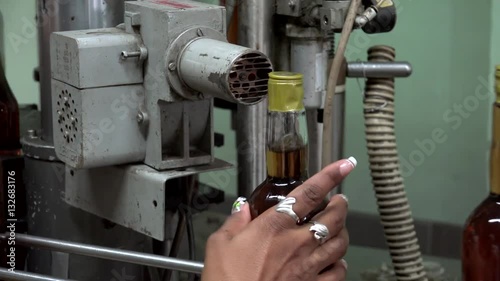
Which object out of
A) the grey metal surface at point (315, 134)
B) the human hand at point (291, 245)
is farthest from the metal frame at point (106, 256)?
the grey metal surface at point (315, 134)

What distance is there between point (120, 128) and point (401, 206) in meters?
0.48

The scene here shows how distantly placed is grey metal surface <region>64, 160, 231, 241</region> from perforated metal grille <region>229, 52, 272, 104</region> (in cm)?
14

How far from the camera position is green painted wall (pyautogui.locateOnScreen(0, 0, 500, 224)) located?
1.81 m

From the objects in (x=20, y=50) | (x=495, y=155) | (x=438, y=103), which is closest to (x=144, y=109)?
(x=495, y=155)

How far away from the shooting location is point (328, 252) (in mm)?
735

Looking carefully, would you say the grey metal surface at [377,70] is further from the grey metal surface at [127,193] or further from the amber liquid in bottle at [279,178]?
the amber liquid in bottle at [279,178]

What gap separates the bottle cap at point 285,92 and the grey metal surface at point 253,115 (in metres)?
0.35

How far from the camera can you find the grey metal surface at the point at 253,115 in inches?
41.3

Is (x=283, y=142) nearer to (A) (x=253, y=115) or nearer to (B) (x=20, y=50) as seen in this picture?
(A) (x=253, y=115)

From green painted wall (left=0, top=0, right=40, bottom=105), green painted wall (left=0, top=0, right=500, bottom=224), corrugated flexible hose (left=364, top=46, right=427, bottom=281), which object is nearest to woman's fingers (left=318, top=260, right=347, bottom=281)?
corrugated flexible hose (left=364, top=46, right=427, bottom=281)

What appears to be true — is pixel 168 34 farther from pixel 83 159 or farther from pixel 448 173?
pixel 448 173

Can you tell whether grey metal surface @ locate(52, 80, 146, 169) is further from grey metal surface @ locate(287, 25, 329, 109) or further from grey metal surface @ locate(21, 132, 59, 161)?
grey metal surface @ locate(287, 25, 329, 109)

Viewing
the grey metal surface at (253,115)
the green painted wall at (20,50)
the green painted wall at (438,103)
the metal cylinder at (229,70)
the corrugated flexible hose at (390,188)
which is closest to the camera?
the metal cylinder at (229,70)

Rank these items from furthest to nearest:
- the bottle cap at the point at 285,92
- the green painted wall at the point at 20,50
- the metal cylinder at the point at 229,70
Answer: the green painted wall at the point at 20,50 < the metal cylinder at the point at 229,70 < the bottle cap at the point at 285,92
